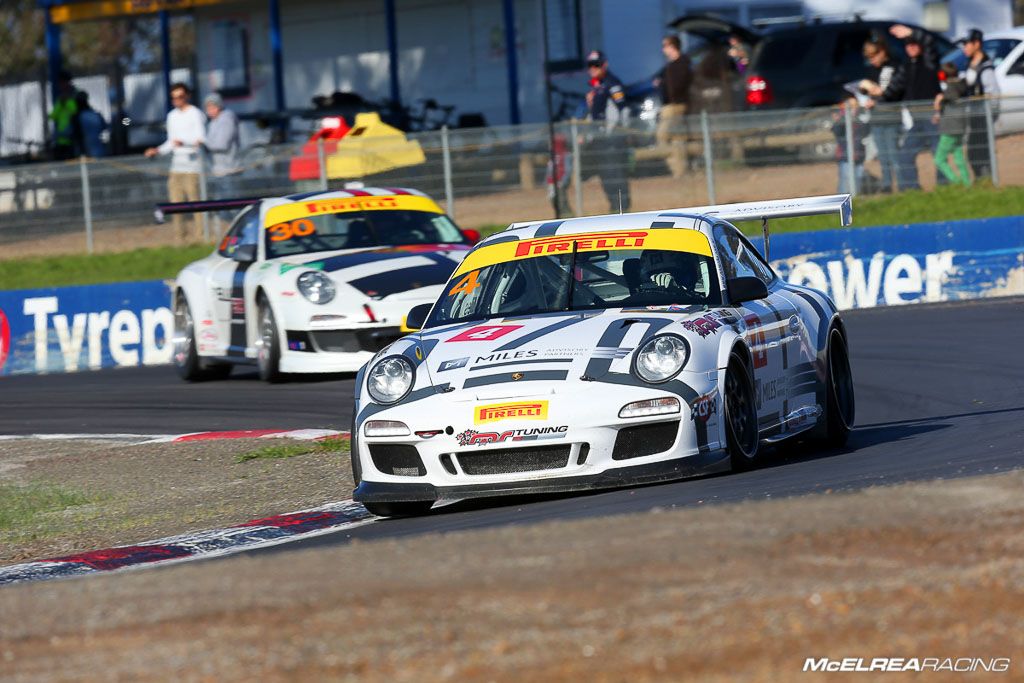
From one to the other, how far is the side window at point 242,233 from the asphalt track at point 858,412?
1.08 metres

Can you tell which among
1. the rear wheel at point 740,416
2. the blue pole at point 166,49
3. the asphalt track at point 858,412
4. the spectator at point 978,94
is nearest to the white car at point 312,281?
the asphalt track at point 858,412

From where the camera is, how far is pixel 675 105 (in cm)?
2356

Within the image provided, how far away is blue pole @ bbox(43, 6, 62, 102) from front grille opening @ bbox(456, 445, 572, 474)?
2754cm

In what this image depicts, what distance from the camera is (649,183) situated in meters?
22.0

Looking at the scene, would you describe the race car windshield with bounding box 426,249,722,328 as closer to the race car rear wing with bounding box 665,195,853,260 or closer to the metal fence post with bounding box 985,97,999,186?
the race car rear wing with bounding box 665,195,853,260

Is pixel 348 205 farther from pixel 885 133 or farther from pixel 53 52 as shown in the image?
pixel 53 52

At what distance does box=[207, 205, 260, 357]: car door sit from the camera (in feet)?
47.8

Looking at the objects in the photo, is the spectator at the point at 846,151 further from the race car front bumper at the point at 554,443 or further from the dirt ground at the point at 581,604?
the dirt ground at the point at 581,604

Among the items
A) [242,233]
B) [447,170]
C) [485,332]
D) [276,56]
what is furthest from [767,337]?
[276,56]

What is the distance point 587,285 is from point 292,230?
636 centimetres

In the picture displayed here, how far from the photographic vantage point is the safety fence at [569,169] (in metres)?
20.8

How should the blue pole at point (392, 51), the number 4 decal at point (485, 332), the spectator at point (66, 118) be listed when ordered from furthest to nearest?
the blue pole at point (392, 51), the spectator at point (66, 118), the number 4 decal at point (485, 332)

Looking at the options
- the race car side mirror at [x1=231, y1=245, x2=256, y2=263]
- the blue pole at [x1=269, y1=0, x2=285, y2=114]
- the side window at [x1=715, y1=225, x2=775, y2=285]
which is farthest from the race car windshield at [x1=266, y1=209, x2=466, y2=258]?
the blue pole at [x1=269, y1=0, x2=285, y2=114]

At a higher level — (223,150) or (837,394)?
(223,150)
